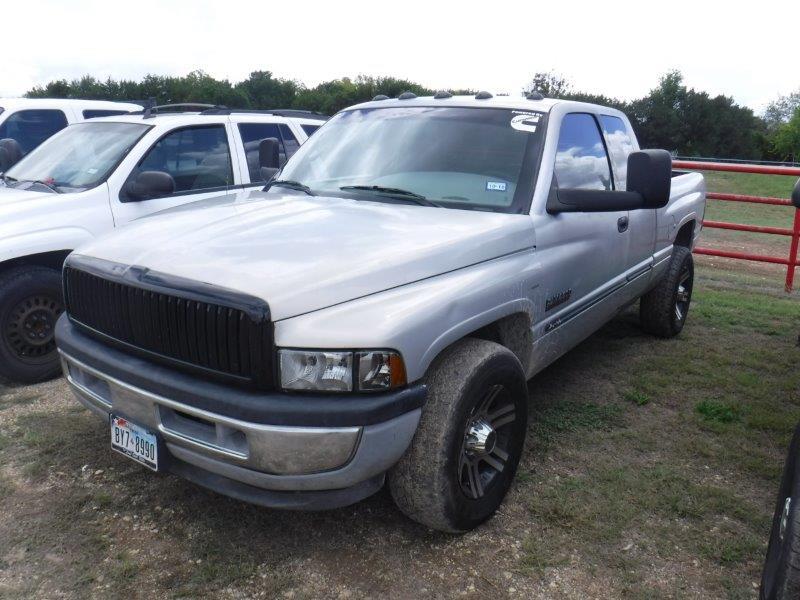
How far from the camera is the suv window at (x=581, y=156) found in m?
3.66

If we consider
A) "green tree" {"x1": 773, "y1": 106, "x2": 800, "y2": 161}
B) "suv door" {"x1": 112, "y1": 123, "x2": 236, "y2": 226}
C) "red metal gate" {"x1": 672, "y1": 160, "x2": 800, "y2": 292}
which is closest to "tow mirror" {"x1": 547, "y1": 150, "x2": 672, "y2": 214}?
"suv door" {"x1": 112, "y1": 123, "x2": 236, "y2": 226}

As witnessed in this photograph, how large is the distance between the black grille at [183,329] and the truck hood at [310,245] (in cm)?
10

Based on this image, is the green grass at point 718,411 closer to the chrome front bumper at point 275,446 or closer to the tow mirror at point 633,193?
the tow mirror at point 633,193

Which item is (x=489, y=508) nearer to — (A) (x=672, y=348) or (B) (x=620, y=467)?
(B) (x=620, y=467)

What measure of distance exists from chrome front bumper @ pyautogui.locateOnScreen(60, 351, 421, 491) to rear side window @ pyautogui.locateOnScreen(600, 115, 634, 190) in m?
2.72

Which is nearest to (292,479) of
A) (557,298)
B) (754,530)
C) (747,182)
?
(557,298)

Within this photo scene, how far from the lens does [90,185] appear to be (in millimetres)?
4828

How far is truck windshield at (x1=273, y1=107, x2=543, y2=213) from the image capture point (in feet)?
11.0

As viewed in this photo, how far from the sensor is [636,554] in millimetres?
2818

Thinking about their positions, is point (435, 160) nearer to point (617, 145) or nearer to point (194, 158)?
point (617, 145)

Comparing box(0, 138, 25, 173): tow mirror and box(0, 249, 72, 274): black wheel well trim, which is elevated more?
box(0, 138, 25, 173): tow mirror

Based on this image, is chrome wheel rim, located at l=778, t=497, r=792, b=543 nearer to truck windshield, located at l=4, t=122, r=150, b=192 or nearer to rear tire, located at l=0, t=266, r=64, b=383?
rear tire, located at l=0, t=266, r=64, b=383

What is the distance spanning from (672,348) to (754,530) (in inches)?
102

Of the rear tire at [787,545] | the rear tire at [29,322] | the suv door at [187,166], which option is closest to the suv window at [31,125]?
the suv door at [187,166]
